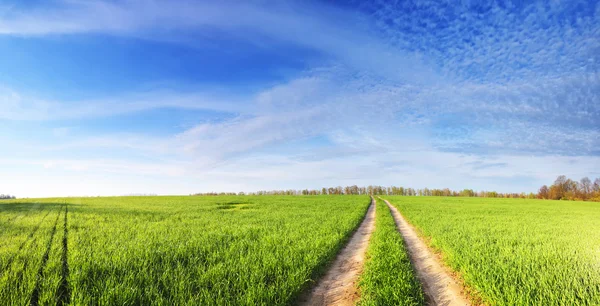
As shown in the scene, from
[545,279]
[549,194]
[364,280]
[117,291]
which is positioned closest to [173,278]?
[117,291]

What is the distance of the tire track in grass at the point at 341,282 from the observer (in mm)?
6336

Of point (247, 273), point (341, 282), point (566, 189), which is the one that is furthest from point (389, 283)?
point (566, 189)

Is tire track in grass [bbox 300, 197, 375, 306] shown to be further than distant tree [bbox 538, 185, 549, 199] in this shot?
No

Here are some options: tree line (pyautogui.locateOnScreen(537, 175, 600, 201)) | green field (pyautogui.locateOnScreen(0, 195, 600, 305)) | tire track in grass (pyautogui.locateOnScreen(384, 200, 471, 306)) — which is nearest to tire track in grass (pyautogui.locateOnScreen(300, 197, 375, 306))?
green field (pyautogui.locateOnScreen(0, 195, 600, 305))

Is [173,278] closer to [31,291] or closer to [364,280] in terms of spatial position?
[31,291]

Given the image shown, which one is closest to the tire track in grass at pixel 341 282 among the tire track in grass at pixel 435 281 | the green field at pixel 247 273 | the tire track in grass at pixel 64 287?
the green field at pixel 247 273

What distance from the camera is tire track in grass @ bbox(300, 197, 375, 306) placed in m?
6.34

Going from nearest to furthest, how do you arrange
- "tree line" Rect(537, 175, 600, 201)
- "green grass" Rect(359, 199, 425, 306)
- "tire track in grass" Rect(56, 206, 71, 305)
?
1. "tire track in grass" Rect(56, 206, 71, 305)
2. "green grass" Rect(359, 199, 425, 306)
3. "tree line" Rect(537, 175, 600, 201)

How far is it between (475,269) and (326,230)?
708cm

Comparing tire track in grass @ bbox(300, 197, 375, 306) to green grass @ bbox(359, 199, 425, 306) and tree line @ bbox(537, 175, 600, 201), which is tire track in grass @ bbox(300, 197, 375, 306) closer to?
green grass @ bbox(359, 199, 425, 306)

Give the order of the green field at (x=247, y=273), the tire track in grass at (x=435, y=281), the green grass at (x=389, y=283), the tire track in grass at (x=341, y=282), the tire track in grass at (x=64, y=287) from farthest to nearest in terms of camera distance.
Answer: the tire track in grass at (x=435, y=281)
the tire track in grass at (x=341, y=282)
the green grass at (x=389, y=283)
the green field at (x=247, y=273)
the tire track in grass at (x=64, y=287)

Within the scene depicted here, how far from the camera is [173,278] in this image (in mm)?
6609

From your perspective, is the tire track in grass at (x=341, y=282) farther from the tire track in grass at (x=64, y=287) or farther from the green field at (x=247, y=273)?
the tire track in grass at (x=64, y=287)

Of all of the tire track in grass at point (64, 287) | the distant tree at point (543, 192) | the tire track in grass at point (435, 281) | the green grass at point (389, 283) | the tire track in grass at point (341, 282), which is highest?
the tire track in grass at point (64, 287)
